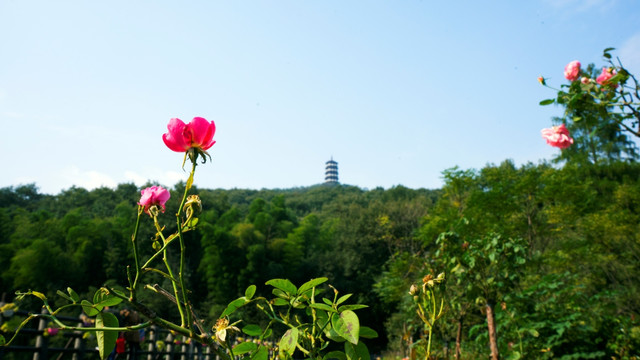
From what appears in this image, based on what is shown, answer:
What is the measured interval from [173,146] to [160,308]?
1990cm

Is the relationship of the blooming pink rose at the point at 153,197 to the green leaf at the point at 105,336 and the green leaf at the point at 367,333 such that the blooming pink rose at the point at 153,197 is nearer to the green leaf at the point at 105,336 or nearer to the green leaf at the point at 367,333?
the green leaf at the point at 105,336

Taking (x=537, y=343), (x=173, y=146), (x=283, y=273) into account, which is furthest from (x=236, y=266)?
(x=173, y=146)

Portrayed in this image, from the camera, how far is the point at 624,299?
6.63m

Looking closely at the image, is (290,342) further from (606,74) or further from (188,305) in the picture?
(606,74)

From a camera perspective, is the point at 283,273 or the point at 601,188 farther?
the point at 283,273

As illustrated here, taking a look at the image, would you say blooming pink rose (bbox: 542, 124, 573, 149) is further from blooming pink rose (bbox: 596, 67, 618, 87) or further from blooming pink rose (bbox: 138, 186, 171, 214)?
blooming pink rose (bbox: 138, 186, 171, 214)

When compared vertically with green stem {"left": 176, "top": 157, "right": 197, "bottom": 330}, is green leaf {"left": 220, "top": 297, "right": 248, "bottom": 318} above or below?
below

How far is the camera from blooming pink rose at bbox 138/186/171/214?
0.66m

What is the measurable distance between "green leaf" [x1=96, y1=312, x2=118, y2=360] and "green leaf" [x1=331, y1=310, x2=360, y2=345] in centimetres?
30

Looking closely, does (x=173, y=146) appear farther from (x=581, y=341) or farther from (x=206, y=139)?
(x=581, y=341)

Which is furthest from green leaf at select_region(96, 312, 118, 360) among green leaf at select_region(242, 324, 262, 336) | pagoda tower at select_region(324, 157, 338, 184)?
pagoda tower at select_region(324, 157, 338, 184)

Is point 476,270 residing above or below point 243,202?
below

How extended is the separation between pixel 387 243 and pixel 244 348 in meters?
23.0

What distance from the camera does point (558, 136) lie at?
6.23ft
